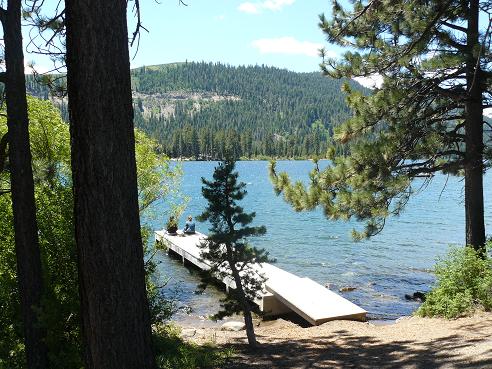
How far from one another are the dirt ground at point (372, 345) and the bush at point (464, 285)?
0.95 ft

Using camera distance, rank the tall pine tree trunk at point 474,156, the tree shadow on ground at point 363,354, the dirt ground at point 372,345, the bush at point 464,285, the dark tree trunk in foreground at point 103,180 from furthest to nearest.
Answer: the tall pine tree trunk at point 474,156, the bush at point 464,285, the dirt ground at point 372,345, the tree shadow on ground at point 363,354, the dark tree trunk in foreground at point 103,180

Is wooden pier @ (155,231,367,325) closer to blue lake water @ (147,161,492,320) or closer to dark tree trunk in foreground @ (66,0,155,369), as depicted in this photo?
blue lake water @ (147,161,492,320)

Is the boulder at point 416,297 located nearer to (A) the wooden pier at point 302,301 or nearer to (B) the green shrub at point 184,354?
(A) the wooden pier at point 302,301

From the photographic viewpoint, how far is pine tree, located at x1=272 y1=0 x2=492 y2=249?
9.54 m

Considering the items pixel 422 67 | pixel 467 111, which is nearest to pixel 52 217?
pixel 422 67

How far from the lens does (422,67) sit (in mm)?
9469

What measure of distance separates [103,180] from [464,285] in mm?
8021

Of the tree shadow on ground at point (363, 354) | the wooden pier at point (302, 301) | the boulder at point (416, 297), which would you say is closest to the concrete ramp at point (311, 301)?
the wooden pier at point (302, 301)

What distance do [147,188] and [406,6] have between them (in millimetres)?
6591

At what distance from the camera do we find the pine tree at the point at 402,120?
9.54m

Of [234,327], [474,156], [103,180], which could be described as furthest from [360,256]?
[103,180]

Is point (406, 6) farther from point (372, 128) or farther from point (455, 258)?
point (455, 258)

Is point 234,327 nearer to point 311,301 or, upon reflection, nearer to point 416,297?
point 311,301

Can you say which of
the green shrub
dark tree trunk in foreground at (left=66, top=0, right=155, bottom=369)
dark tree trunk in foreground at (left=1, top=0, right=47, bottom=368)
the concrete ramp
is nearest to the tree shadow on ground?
the green shrub
